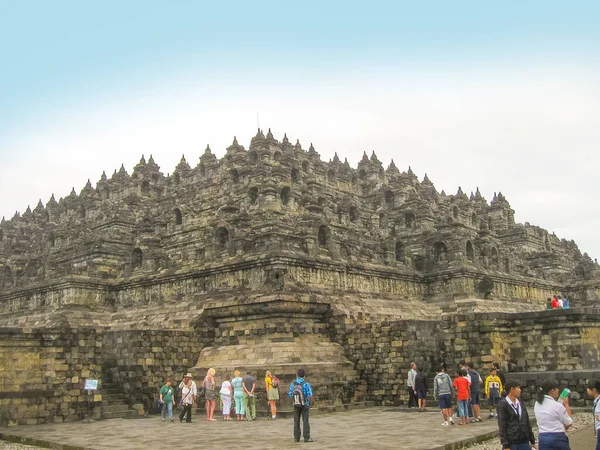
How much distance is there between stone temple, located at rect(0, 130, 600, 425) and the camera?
23.3 metres

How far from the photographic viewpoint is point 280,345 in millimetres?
24688

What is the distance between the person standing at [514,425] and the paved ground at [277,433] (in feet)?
15.4

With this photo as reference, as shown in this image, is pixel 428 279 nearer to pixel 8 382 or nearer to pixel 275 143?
pixel 275 143

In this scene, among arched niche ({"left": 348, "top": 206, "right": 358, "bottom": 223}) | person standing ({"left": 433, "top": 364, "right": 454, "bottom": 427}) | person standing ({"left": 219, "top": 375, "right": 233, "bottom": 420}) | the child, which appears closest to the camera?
person standing ({"left": 433, "top": 364, "right": 454, "bottom": 427})

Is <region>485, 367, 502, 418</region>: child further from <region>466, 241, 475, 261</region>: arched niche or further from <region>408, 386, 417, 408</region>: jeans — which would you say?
<region>466, 241, 475, 261</region>: arched niche

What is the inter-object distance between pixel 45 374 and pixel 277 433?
949cm

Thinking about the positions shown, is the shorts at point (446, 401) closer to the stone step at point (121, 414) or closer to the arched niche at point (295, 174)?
the stone step at point (121, 414)

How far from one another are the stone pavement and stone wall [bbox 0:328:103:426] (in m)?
0.88

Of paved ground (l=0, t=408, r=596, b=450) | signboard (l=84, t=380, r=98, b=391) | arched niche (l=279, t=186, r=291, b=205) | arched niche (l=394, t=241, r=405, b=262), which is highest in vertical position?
arched niche (l=279, t=186, r=291, b=205)

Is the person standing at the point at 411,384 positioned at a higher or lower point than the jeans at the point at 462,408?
higher

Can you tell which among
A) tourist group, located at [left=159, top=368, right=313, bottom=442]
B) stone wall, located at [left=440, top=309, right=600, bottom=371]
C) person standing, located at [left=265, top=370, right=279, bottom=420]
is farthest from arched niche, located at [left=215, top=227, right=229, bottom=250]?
stone wall, located at [left=440, top=309, right=600, bottom=371]

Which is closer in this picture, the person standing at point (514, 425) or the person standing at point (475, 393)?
the person standing at point (514, 425)

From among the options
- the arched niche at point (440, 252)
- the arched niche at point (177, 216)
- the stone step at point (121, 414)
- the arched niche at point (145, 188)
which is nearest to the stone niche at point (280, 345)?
the stone step at point (121, 414)

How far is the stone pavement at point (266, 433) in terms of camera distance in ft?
49.9
